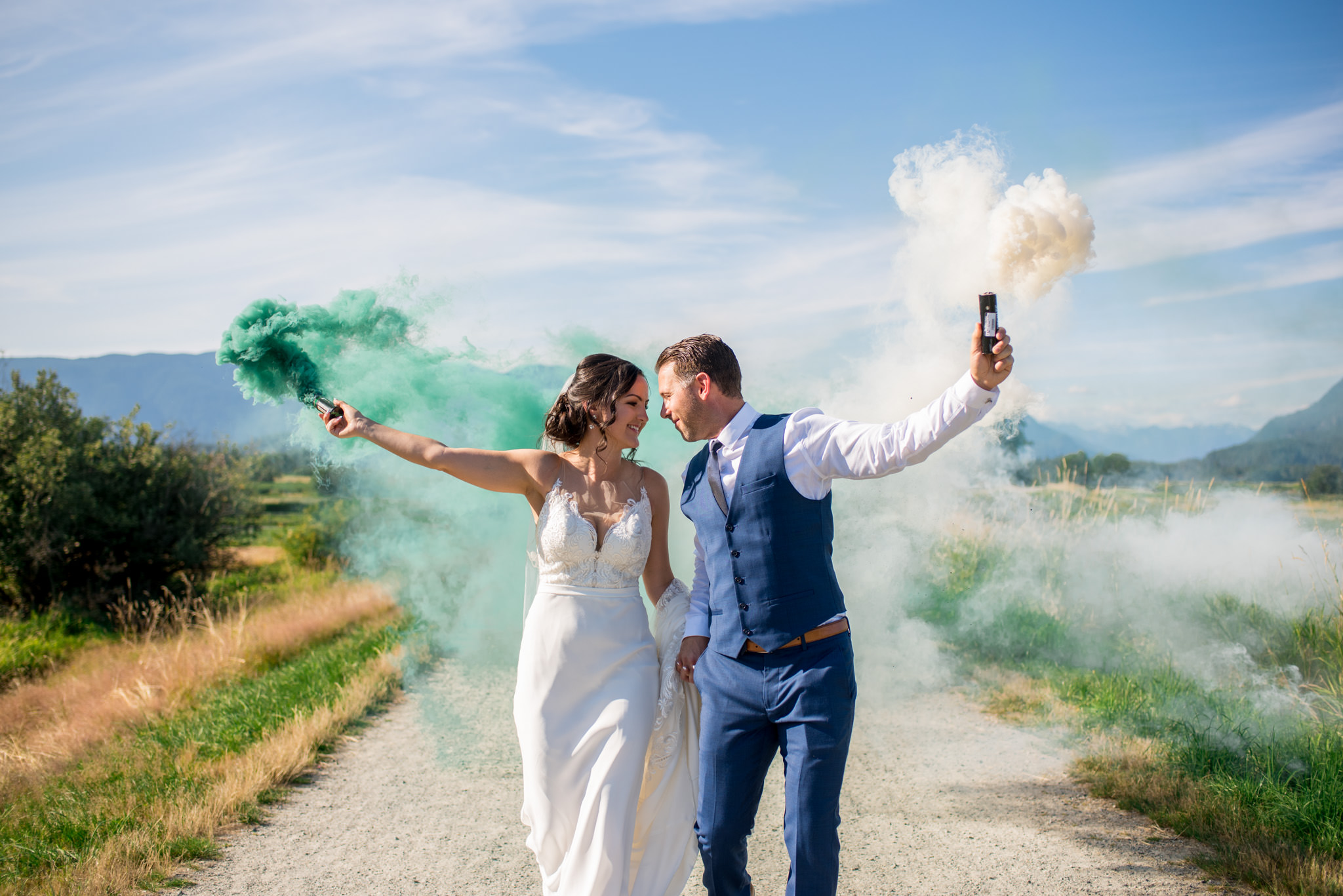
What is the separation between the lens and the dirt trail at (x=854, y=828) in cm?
392

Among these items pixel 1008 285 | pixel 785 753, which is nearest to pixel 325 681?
pixel 785 753

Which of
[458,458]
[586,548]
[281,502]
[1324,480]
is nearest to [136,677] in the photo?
[458,458]

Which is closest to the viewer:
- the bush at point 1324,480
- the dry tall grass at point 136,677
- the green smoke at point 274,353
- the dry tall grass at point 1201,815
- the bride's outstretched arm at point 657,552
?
the bride's outstretched arm at point 657,552

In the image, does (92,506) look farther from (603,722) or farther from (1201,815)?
(1201,815)

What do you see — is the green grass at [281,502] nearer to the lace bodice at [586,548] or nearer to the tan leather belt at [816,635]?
the lace bodice at [586,548]

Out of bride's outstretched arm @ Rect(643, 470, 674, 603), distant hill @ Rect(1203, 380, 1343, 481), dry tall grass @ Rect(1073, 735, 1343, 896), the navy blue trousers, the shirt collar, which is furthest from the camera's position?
distant hill @ Rect(1203, 380, 1343, 481)

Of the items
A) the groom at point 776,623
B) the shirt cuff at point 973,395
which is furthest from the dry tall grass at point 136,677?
the shirt cuff at point 973,395

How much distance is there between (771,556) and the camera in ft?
9.05

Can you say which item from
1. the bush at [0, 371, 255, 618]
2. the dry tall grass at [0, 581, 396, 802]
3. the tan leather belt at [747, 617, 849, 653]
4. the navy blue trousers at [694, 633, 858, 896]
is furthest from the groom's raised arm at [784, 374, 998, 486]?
the bush at [0, 371, 255, 618]

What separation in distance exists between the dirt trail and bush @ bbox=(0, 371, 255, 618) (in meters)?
9.20

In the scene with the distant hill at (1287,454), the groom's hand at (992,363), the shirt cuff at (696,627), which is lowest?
the shirt cuff at (696,627)

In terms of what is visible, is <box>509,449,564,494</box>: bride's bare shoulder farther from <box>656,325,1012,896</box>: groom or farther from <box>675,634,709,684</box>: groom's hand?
<box>675,634,709,684</box>: groom's hand

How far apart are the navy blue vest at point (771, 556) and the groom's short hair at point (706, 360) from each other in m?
0.26

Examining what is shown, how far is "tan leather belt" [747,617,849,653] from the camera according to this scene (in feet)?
9.03
